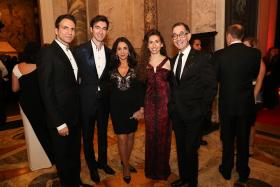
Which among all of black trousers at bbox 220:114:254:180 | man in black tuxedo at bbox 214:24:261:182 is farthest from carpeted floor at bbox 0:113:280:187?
man in black tuxedo at bbox 214:24:261:182

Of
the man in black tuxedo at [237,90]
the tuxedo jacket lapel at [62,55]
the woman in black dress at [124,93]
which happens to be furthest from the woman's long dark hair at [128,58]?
the man in black tuxedo at [237,90]

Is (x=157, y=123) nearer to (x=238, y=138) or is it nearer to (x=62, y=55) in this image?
(x=238, y=138)

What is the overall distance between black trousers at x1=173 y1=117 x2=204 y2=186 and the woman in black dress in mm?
540

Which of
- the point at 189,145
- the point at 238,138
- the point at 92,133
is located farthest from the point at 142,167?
the point at 238,138

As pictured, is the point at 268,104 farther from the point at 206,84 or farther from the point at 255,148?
the point at 206,84

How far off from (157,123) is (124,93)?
54cm

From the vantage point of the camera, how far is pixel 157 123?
3.12 meters

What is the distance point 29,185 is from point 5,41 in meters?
8.85

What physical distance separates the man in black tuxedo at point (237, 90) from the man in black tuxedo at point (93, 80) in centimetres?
143

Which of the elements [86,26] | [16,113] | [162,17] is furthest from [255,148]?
[16,113]

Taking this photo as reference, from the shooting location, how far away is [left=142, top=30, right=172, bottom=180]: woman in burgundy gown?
3.00 m

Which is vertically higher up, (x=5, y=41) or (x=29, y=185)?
(x=5, y=41)

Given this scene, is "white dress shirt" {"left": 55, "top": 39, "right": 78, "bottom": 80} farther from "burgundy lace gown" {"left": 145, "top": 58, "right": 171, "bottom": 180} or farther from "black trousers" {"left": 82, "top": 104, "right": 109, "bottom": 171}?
"burgundy lace gown" {"left": 145, "top": 58, "right": 171, "bottom": 180}

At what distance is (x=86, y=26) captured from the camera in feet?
21.5
